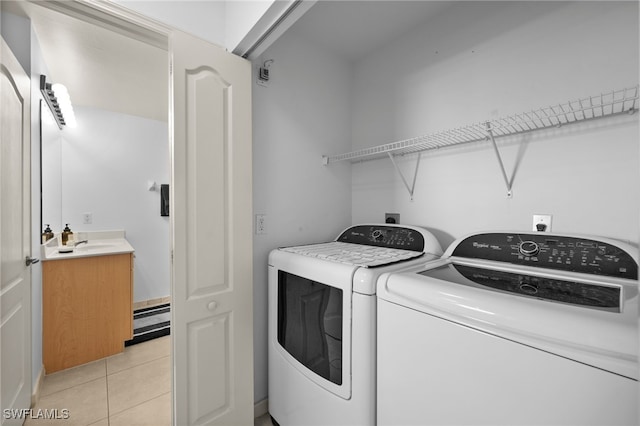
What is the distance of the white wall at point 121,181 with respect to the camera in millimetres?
3377

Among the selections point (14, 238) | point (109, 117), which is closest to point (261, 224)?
point (14, 238)

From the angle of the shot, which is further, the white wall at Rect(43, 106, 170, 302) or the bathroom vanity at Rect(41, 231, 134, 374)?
the white wall at Rect(43, 106, 170, 302)

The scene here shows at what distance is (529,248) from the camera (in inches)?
47.8

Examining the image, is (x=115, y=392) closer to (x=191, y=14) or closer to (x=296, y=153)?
(x=296, y=153)

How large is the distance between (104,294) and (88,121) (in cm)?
232

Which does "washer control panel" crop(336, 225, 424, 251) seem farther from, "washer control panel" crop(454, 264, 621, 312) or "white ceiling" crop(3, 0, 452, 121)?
"white ceiling" crop(3, 0, 452, 121)

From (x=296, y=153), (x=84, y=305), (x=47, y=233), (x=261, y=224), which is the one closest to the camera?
(x=261, y=224)

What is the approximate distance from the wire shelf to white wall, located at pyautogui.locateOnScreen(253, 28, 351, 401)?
0.35m

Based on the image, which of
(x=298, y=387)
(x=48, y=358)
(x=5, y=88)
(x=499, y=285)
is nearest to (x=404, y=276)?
(x=499, y=285)

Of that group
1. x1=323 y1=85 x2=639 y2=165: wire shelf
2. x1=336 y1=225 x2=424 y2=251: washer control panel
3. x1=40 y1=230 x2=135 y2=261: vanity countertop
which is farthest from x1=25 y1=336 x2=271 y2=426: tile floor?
x1=323 y1=85 x2=639 y2=165: wire shelf

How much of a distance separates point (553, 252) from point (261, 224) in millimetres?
1460

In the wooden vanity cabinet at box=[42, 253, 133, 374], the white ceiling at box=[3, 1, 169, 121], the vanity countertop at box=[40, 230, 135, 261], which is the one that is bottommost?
the wooden vanity cabinet at box=[42, 253, 133, 374]

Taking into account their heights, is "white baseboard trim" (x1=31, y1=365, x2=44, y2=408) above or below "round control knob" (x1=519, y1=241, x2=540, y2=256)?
below

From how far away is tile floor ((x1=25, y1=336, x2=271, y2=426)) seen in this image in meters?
1.75
